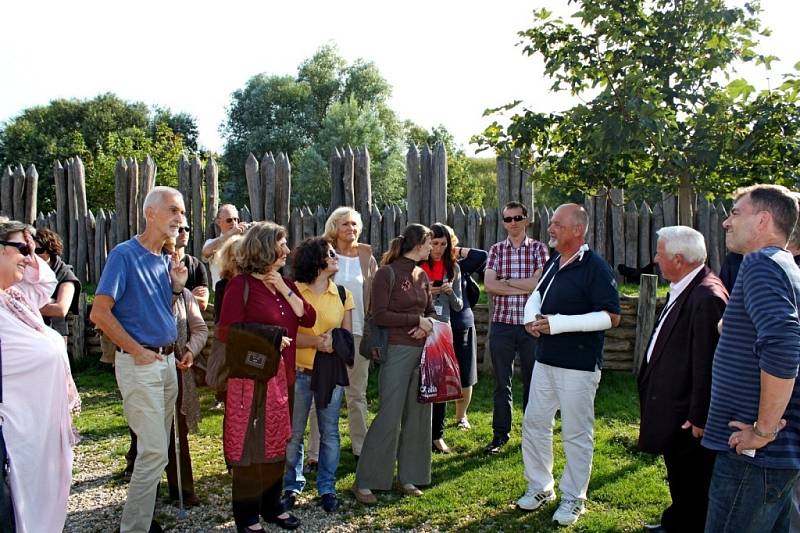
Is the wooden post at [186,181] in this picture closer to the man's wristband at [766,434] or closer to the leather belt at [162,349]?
the leather belt at [162,349]

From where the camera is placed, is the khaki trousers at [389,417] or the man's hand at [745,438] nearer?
the man's hand at [745,438]

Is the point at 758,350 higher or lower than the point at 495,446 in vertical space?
higher

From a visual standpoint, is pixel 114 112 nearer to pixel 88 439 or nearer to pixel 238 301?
pixel 88 439

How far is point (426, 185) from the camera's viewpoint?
32.0ft

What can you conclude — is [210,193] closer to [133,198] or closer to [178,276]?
[133,198]

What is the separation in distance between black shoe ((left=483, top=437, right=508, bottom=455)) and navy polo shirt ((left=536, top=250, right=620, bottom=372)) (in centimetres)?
158

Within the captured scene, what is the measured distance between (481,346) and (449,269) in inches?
111

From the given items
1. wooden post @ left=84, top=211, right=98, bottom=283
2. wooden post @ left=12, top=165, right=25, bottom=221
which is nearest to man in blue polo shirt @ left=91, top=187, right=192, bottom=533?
wooden post @ left=84, top=211, right=98, bottom=283

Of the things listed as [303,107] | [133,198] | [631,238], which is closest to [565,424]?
[631,238]

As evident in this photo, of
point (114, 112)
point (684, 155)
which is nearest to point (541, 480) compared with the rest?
point (684, 155)

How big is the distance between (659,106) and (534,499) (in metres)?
3.16

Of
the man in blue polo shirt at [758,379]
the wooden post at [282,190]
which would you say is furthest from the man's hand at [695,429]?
the wooden post at [282,190]

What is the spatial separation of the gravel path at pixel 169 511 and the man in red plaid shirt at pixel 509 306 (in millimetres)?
1740

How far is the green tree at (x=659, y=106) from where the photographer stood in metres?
5.53
